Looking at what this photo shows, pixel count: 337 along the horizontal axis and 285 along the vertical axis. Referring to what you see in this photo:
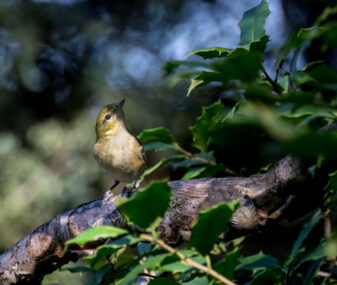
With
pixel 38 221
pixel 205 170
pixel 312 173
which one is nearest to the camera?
pixel 312 173

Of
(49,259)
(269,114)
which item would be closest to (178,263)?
(269,114)

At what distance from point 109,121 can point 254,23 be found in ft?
3.69

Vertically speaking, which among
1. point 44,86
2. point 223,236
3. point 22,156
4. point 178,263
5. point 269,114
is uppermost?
point 44,86

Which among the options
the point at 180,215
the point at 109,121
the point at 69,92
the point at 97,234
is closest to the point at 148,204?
the point at 97,234

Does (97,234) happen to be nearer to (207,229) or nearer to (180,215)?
(207,229)

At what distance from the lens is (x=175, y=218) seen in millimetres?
1055

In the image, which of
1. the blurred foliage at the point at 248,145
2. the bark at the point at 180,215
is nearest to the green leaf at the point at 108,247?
the blurred foliage at the point at 248,145

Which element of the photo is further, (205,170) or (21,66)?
(21,66)

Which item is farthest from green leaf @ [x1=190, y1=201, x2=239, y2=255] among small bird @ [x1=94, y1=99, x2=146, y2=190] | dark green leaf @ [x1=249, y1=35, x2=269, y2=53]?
small bird @ [x1=94, y1=99, x2=146, y2=190]

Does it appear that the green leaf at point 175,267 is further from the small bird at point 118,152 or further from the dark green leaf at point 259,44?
the small bird at point 118,152

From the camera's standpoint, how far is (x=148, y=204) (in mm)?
488

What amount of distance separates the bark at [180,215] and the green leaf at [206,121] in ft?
0.35

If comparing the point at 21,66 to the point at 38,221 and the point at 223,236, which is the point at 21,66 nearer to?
the point at 38,221

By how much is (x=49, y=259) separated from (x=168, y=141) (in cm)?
56
